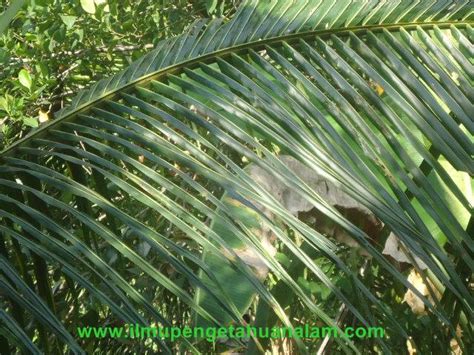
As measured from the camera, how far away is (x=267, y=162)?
0.91 meters

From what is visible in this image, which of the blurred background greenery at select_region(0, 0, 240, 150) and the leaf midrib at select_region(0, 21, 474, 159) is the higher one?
the blurred background greenery at select_region(0, 0, 240, 150)

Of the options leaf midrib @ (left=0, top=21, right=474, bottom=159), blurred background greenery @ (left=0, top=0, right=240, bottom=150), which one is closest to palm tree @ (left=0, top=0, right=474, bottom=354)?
leaf midrib @ (left=0, top=21, right=474, bottom=159)

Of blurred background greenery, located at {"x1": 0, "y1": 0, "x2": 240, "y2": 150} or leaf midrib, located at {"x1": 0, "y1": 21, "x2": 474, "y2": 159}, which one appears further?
blurred background greenery, located at {"x1": 0, "y1": 0, "x2": 240, "y2": 150}

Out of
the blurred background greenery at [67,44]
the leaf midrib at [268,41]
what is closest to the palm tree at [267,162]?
the leaf midrib at [268,41]

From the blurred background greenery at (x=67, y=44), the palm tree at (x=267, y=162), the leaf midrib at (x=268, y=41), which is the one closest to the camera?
the palm tree at (x=267, y=162)

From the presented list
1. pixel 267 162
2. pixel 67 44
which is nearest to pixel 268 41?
pixel 267 162

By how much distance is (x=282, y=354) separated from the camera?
7.55ft

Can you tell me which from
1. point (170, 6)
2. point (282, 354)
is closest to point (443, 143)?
point (282, 354)

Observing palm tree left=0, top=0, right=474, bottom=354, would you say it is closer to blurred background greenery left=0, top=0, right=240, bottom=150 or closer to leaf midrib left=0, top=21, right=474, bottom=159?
leaf midrib left=0, top=21, right=474, bottom=159

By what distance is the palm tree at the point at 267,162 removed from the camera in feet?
2.69

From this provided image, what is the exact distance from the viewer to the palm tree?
82 centimetres

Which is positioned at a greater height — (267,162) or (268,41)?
(268,41)

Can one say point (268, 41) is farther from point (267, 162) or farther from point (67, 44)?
point (67, 44)

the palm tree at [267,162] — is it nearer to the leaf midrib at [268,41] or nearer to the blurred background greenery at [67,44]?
the leaf midrib at [268,41]
